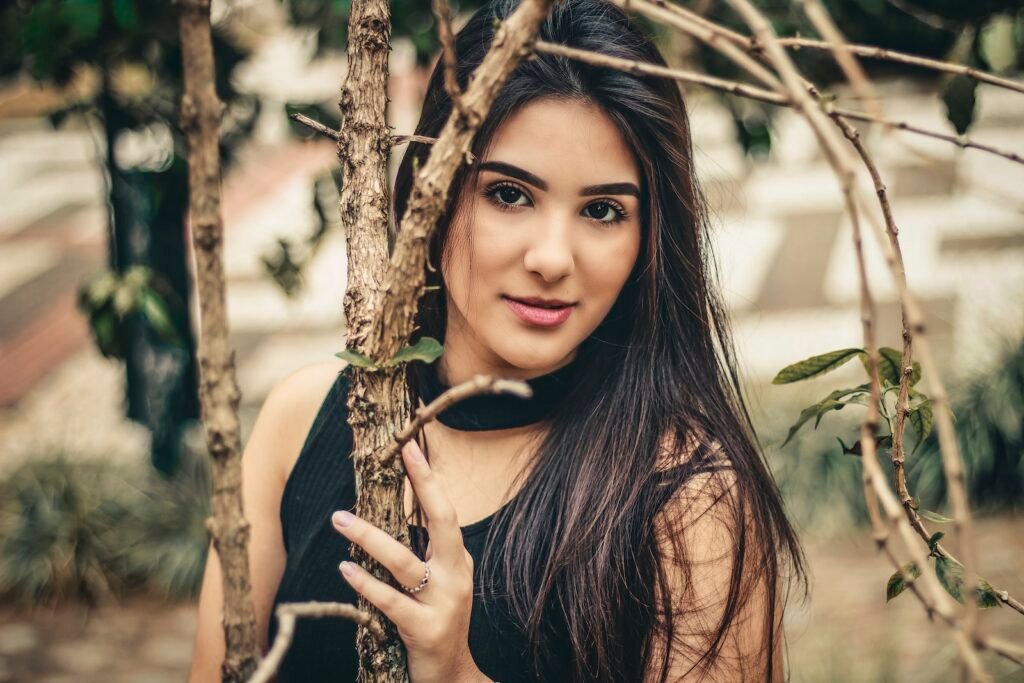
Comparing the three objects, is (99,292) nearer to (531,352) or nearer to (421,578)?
(531,352)

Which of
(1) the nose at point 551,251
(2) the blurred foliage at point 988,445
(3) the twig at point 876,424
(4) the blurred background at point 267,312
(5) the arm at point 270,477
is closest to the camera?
(3) the twig at point 876,424

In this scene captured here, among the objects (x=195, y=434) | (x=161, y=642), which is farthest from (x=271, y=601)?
(x=195, y=434)

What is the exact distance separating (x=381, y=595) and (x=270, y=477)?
2.91 ft

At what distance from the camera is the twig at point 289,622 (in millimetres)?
681

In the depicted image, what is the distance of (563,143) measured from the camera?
1.40m

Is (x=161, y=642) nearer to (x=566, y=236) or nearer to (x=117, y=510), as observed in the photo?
(x=117, y=510)

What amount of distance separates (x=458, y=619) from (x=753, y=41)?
66 cm

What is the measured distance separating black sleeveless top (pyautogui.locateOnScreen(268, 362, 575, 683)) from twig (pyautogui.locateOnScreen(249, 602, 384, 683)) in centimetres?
57

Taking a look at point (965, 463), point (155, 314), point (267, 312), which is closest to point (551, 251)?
point (155, 314)

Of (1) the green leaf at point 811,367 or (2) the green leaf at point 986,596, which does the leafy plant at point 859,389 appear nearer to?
(1) the green leaf at point 811,367

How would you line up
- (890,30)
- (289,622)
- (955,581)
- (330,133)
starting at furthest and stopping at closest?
(890,30) → (955,581) → (330,133) → (289,622)

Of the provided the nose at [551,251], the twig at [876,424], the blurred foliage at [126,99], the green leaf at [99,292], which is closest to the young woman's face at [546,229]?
the nose at [551,251]

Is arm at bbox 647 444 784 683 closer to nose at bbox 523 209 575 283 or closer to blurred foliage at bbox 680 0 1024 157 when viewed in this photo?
nose at bbox 523 209 575 283

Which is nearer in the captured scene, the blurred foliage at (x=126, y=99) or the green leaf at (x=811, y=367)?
the green leaf at (x=811, y=367)
